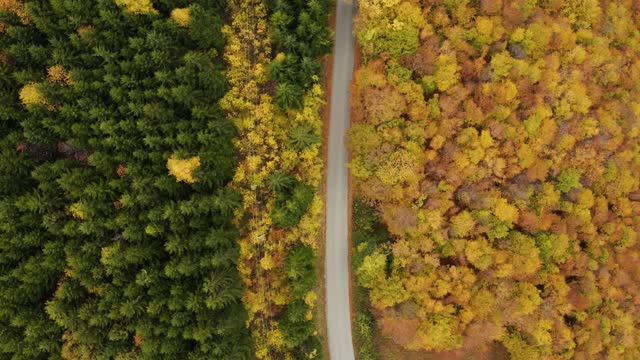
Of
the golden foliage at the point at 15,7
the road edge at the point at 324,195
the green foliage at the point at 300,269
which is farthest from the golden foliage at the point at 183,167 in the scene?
the golden foliage at the point at 15,7

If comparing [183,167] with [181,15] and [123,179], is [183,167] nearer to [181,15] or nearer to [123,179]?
[123,179]

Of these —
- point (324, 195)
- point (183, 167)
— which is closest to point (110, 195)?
point (183, 167)

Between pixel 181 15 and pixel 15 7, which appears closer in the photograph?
pixel 15 7

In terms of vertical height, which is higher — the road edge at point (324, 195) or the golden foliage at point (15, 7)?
the golden foliage at point (15, 7)

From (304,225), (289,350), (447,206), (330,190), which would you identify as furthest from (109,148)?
(447,206)

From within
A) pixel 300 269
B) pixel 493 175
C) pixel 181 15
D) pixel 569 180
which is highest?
pixel 181 15

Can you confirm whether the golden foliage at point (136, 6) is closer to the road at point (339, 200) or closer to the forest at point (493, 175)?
the road at point (339, 200)

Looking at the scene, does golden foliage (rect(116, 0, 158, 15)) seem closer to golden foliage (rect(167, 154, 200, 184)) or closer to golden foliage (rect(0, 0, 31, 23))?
golden foliage (rect(0, 0, 31, 23))
